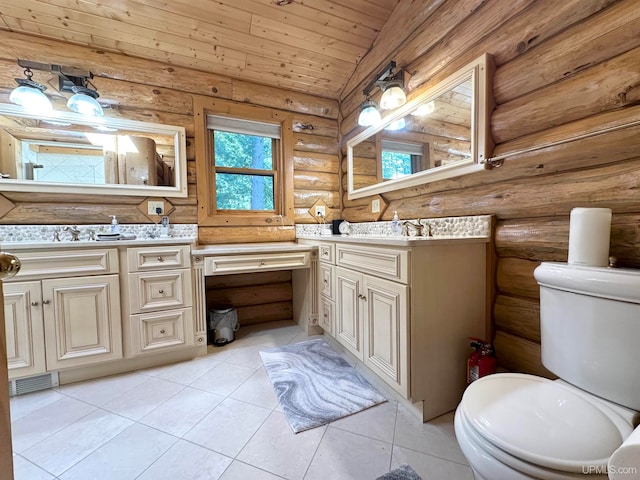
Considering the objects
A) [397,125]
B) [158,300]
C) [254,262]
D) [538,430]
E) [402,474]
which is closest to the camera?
[538,430]

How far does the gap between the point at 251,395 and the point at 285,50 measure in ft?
8.46

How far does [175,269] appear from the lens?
1.91 meters

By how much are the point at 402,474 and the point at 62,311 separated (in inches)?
79.7

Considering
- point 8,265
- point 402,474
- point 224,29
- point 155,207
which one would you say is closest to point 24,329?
point 155,207

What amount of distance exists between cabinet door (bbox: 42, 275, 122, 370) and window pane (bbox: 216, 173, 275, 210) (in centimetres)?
112

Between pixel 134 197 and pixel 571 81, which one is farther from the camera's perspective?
pixel 134 197

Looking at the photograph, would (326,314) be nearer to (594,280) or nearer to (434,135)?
(434,135)

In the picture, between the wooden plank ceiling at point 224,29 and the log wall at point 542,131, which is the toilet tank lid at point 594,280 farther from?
the wooden plank ceiling at point 224,29

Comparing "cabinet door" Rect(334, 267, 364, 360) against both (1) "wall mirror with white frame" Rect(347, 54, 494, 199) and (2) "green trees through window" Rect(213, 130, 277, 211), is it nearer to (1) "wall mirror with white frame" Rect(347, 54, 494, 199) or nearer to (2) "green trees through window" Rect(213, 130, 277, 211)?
(1) "wall mirror with white frame" Rect(347, 54, 494, 199)

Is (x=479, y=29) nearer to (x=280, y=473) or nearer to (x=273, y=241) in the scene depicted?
(x=273, y=241)

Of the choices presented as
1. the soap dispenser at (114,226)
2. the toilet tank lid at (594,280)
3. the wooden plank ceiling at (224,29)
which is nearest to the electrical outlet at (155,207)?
the soap dispenser at (114,226)

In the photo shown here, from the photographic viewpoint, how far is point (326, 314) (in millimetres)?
2160

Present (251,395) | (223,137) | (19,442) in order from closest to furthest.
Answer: (19,442) < (251,395) < (223,137)

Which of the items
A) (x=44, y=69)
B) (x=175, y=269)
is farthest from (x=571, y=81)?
(x=44, y=69)
